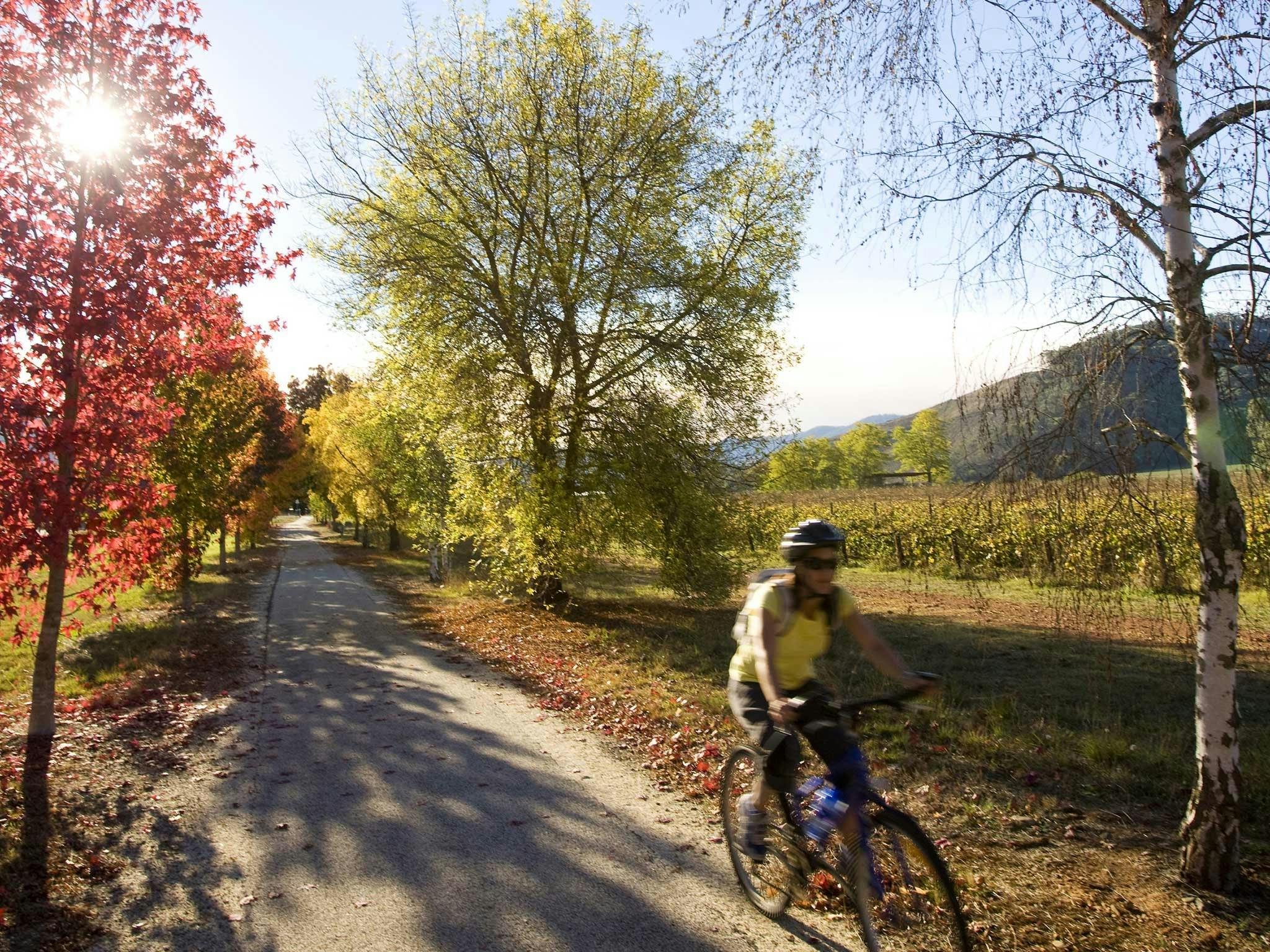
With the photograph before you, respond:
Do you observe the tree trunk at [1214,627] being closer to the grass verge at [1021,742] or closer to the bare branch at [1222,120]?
the grass verge at [1021,742]

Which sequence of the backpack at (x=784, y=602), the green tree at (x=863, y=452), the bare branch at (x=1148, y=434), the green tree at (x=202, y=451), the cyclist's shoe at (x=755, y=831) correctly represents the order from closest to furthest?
1. the backpack at (x=784, y=602)
2. the cyclist's shoe at (x=755, y=831)
3. the bare branch at (x=1148, y=434)
4. the green tree at (x=202, y=451)
5. the green tree at (x=863, y=452)

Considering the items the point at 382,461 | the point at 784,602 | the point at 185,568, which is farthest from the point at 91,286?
the point at 382,461

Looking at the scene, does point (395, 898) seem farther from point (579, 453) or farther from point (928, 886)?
point (579, 453)

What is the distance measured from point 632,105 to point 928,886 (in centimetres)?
1565

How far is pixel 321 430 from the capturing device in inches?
1610

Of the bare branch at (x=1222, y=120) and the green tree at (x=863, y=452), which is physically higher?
the green tree at (x=863, y=452)

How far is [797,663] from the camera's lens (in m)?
4.17

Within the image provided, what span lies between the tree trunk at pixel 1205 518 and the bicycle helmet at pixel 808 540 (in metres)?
2.10

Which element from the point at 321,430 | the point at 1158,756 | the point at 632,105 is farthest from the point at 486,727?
the point at 321,430

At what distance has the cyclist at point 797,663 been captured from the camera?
12.3 feet

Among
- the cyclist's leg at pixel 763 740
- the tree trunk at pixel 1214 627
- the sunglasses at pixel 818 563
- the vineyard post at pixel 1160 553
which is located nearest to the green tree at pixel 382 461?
the cyclist's leg at pixel 763 740

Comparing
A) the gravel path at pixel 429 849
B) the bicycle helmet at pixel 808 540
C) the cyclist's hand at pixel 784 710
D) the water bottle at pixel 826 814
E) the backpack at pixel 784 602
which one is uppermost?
the bicycle helmet at pixel 808 540

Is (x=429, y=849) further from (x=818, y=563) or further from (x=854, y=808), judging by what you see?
(x=818, y=563)

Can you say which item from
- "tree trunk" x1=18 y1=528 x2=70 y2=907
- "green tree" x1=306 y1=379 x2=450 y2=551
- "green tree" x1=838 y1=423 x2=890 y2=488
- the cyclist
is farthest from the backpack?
"green tree" x1=838 y1=423 x2=890 y2=488
